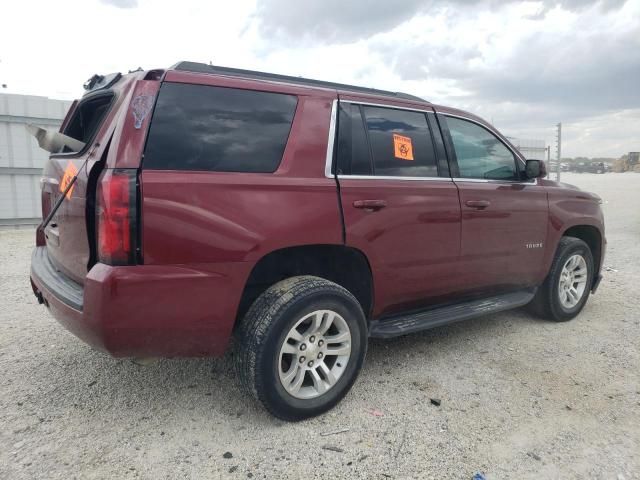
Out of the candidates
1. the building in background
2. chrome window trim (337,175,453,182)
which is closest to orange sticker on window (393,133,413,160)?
chrome window trim (337,175,453,182)

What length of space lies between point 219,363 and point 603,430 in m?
2.42

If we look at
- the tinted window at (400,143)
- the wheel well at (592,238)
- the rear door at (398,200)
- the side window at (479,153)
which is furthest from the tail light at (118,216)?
the wheel well at (592,238)

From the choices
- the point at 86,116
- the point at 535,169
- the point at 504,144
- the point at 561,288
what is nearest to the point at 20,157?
the point at 86,116

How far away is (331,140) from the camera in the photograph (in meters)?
2.84

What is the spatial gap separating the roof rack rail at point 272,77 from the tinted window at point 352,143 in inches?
9.2

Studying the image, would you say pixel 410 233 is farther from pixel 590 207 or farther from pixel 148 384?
pixel 590 207

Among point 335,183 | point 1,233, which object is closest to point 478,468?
point 335,183

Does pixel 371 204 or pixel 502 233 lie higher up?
pixel 371 204

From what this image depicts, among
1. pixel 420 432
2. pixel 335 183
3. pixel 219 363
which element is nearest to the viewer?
pixel 420 432

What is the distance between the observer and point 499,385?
314 cm

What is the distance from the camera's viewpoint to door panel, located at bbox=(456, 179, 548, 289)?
349 centimetres

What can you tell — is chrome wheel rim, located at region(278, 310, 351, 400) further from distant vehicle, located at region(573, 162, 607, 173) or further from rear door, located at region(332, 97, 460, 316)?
distant vehicle, located at region(573, 162, 607, 173)

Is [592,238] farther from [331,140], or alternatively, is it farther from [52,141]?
[52,141]

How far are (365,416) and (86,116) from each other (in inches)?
103
